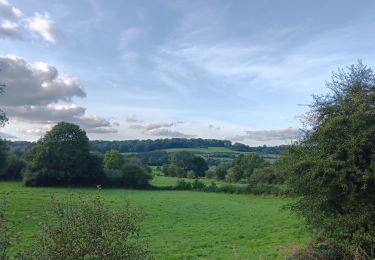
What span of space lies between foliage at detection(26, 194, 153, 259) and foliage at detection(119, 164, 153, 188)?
73479mm

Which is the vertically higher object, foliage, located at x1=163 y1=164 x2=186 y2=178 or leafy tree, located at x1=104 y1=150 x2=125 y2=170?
leafy tree, located at x1=104 y1=150 x2=125 y2=170

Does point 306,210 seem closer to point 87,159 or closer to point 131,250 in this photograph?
point 131,250

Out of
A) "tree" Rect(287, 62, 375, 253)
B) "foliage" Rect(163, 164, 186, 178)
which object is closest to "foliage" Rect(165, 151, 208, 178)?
"foliage" Rect(163, 164, 186, 178)

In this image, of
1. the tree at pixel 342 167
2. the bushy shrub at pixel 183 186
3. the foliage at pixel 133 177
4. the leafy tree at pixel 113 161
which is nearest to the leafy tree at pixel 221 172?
the bushy shrub at pixel 183 186

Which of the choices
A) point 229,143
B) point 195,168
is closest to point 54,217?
point 195,168

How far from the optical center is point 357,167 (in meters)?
15.9

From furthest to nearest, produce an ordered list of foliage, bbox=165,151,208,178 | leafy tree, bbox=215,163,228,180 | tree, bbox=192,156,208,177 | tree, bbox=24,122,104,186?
A: 1. tree, bbox=192,156,208,177
2. foliage, bbox=165,151,208,178
3. leafy tree, bbox=215,163,228,180
4. tree, bbox=24,122,104,186

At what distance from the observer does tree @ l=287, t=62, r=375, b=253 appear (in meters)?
15.9

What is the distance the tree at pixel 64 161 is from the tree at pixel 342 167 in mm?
59192

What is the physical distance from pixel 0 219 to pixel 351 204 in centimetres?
1411

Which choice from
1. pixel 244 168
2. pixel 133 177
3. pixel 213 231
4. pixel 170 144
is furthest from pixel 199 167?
pixel 213 231

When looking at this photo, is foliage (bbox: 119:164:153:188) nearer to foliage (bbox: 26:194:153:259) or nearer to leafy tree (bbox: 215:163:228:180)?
leafy tree (bbox: 215:163:228:180)

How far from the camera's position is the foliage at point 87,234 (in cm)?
599

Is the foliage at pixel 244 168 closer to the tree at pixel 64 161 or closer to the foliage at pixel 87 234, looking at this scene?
the tree at pixel 64 161
